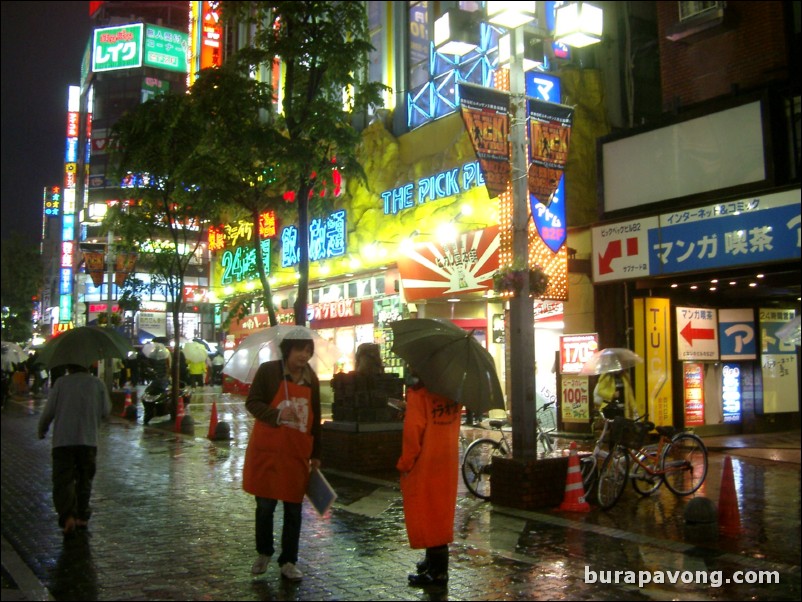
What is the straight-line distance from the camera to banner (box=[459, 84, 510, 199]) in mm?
9375

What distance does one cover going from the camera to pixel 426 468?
5914mm

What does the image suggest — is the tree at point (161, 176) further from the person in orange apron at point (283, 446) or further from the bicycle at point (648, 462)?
the bicycle at point (648, 462)

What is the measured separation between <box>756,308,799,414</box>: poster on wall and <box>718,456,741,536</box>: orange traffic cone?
1094 centimetres

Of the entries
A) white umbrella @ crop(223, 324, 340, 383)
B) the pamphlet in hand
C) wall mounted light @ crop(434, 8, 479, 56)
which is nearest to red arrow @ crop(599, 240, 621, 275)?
wall mounted light @ crop(434, 8, 479, 56)

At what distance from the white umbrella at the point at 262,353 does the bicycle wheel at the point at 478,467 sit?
2.57m

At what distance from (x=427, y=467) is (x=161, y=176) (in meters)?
14.4

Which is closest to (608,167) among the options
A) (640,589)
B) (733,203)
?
(733,203)

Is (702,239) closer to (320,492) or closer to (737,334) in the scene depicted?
(737,334)

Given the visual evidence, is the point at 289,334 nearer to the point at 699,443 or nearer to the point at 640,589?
the point at 640,589

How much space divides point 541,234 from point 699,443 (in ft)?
22.5

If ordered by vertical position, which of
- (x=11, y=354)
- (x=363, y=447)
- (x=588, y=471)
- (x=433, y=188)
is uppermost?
(x=433, y=188)

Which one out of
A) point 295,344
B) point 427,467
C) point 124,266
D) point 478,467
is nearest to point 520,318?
point 478,467

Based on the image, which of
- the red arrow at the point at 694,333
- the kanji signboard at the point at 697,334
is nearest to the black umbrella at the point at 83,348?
the kanji signboard at the point at 697,334

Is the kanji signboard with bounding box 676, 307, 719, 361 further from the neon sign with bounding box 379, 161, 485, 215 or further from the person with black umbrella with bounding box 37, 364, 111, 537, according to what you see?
the person with black umbrella with bounding box 37, 364, 111, 537
